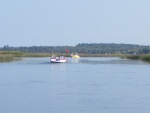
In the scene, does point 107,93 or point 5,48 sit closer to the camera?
point 107,93

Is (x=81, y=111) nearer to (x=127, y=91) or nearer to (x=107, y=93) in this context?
(x=107, y=93)

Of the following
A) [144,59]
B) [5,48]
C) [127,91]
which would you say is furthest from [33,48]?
[127,91]

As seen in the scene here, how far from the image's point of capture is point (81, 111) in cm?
1773

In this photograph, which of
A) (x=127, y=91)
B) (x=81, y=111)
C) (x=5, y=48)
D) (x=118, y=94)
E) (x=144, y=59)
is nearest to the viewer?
(x=81, y=111)

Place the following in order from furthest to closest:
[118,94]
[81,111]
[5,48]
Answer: [5,48], [118,94], [81,111]

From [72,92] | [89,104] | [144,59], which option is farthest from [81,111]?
[144,59]

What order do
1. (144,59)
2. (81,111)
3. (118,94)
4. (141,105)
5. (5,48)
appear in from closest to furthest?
(81,111) < (141,105) < (118,94) < (144,59) < (5,48)

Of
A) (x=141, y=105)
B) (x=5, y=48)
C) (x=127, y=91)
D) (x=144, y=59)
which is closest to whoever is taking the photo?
(x=141, y=105)

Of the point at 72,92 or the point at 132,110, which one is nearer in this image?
the point at 132,110

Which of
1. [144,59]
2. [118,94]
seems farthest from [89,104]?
[144,59]

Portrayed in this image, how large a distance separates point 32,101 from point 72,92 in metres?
3.83

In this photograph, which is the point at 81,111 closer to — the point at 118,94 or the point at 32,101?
the point at 32,101

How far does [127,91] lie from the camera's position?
24.5 metres

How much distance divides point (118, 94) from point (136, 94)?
91 cm
